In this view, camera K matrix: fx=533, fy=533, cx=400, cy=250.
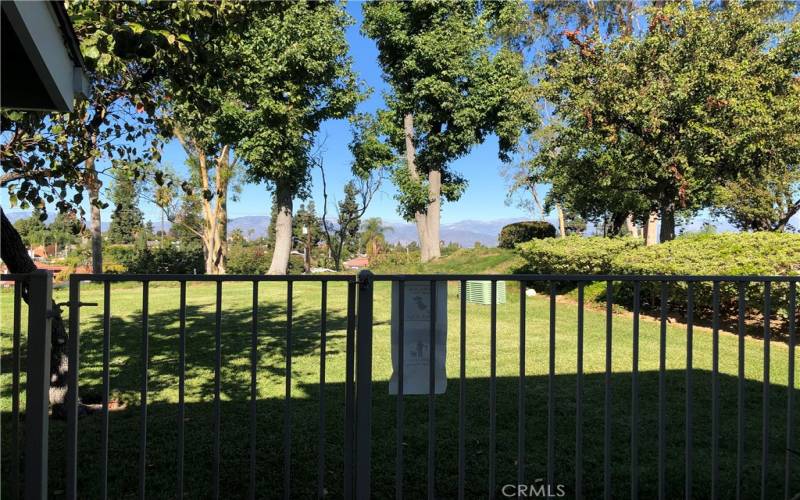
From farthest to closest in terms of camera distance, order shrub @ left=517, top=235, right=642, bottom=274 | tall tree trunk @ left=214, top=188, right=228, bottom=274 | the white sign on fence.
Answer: tall tree trunk @ left=214, top=188, right=228, bottom=274 < shrub @ left=517, top=235, right=642, bottom=274 < the white sign on fence

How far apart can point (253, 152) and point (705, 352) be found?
1527 centimetres

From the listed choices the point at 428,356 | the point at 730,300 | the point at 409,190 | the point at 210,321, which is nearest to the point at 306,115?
the point at 409,190

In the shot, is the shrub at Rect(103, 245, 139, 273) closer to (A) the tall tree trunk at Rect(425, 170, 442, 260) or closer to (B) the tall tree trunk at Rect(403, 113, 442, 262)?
(B) the tall tree trunk at Rect(403, 113, 442, 262)

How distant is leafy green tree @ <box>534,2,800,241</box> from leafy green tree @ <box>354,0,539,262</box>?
6.67m

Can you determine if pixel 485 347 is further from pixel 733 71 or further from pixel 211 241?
pixel 211 241

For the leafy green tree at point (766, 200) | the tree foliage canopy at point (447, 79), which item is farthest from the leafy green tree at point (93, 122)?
the leafy green tree at point (766, 200)

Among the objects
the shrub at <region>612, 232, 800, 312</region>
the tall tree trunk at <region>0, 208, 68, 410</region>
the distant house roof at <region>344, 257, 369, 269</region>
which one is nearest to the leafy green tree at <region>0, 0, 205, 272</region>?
the tall tree trunk at <region>0, 208, 68, 410</region>

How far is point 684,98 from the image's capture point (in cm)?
984

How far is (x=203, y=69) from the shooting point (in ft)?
14.5

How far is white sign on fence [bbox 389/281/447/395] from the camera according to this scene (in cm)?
264

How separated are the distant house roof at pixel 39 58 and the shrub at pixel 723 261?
741 centimetres

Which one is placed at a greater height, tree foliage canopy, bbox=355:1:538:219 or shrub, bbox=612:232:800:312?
tree foliage canopy, bbox=355:1:538:219

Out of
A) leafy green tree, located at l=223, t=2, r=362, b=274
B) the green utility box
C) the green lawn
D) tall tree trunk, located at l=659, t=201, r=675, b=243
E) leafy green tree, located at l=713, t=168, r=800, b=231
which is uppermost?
leafy green tree, located at l=223, t=2, r=362, b=274

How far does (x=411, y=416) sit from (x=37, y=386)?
2.90 meters
